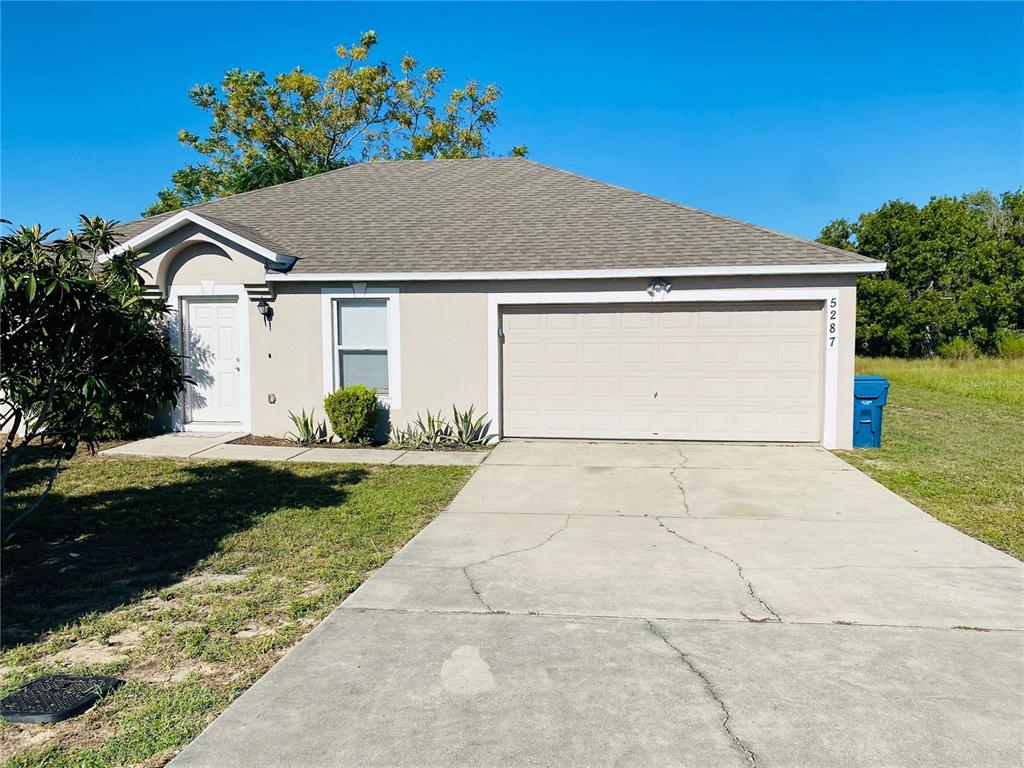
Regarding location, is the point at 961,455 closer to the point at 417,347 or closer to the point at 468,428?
the point at 468,428

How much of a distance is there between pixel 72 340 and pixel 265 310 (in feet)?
22.3

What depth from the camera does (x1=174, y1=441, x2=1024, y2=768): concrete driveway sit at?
323 cm

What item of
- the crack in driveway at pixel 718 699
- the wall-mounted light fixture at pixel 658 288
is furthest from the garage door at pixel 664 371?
the crack in driveway at pixel 718 699

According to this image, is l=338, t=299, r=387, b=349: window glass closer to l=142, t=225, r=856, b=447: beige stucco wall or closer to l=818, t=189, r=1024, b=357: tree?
l=142, t=225, r=856, b=447: beige stucco wall

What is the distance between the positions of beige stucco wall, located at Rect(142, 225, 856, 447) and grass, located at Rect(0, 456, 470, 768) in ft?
8.33

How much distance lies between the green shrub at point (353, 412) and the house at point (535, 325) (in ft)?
1.49

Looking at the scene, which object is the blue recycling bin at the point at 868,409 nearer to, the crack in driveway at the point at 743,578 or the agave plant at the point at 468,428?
the crack in driveway at the point at 743,578

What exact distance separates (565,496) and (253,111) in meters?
26.9

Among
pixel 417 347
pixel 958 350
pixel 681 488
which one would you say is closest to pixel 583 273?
pixel 417 347

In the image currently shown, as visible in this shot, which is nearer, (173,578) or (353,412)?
(173,578)

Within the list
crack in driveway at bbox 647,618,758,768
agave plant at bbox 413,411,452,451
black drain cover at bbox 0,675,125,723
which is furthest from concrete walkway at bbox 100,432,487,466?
black drain cover at bbox 0,675,125,723

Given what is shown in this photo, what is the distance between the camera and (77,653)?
4.21 metres

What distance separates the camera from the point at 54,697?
3635mm

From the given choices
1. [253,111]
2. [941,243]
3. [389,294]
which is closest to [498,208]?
[389,294]
